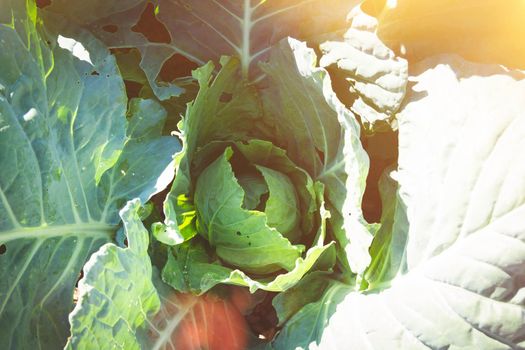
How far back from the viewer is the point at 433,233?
1019 mm

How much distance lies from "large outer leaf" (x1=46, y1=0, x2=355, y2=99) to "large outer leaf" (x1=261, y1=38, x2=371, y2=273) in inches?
4.2

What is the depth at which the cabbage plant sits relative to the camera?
974mm

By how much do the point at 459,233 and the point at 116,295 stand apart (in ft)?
1.96

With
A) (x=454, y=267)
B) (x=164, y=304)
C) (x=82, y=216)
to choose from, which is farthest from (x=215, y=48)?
(x=454, y=267)

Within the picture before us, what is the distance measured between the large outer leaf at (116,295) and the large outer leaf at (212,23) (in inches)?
16.2

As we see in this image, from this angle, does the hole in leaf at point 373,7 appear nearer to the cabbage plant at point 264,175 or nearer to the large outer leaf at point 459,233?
the cabbage plant at point 264,175


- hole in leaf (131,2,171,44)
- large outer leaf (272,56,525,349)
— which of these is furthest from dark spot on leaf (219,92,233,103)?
large outer leaf (272,56,525,349)

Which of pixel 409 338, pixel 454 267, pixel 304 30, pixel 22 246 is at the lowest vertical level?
pixel 22 246

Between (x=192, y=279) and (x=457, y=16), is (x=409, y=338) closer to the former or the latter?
(x=192, y=279)

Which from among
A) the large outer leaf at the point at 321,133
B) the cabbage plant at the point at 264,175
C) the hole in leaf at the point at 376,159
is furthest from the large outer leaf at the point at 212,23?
the hole in leaf at the point at 376,159

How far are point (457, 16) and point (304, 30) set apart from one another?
339 millimetres

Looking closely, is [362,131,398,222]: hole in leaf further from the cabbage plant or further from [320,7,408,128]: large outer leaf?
[320,7,408,128]: large outer leaf

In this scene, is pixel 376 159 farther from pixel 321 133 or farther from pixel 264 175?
pixel 264 175

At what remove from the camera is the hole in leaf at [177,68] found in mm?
1509
